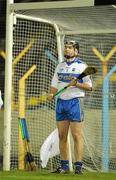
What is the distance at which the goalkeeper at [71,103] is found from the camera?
9.63 metres

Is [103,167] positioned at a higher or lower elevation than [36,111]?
lower

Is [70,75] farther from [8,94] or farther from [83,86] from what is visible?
[8,94]

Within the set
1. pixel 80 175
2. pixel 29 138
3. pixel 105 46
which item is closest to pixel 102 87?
pixel 105 46

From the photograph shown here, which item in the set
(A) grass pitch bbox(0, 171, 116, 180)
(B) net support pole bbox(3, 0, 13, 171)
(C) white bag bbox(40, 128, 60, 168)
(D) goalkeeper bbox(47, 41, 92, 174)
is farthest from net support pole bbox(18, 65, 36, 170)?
(D) goalkeeper bbox(47, 41, 92, 174)

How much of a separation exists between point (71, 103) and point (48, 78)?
6.28 ft

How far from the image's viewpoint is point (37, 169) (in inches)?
433

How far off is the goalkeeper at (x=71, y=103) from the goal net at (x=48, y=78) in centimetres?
147

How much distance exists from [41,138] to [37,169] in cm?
68

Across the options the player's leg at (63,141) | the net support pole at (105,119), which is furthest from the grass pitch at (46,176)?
the net support pole at (105,119)

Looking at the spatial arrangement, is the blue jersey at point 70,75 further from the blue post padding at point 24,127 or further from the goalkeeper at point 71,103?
the blue post padding at point 24,127

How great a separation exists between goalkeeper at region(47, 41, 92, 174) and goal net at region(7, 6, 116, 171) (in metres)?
1.47

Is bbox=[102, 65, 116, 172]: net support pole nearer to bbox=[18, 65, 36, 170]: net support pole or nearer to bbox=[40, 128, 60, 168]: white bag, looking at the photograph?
bbox=[40, 128, 60, 168]: white bag

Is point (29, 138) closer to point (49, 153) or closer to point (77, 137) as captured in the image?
point (49, 153)

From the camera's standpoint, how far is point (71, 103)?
31.8 ft
